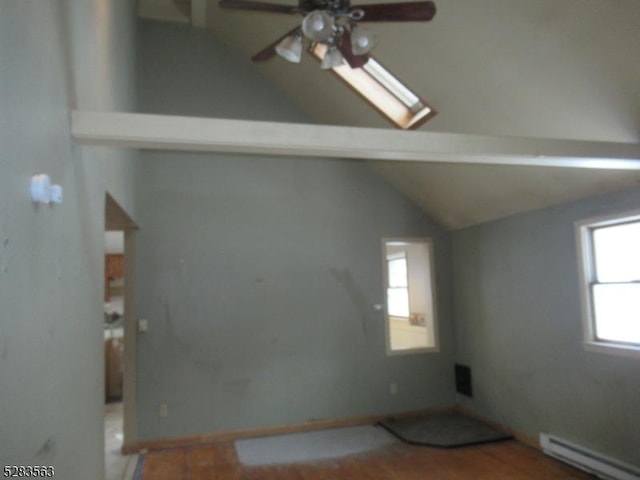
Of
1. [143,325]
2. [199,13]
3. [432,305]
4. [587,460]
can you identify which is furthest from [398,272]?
[199,13]

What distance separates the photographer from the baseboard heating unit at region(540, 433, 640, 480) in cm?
337

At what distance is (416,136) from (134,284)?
11.1 feet

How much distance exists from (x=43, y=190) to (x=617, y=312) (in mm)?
3970

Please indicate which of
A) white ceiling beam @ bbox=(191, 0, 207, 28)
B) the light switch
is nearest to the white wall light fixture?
the light switch

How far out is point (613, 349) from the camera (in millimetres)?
3490

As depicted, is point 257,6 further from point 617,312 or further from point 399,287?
point 399,287

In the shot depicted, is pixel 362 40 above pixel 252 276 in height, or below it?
above

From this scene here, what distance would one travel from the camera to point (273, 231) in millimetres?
5039

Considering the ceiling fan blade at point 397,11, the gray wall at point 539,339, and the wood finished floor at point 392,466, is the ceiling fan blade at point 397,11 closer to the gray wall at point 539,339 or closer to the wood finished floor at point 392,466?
the gray wall at point 539,339

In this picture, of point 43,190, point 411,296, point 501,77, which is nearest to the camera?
point 43,190

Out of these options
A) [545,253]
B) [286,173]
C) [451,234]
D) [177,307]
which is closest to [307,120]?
[286,173]

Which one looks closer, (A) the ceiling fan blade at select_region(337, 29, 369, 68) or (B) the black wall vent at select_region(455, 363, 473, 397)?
(A) the ceiling fan blade at select_region(337, 29, 369, 68)

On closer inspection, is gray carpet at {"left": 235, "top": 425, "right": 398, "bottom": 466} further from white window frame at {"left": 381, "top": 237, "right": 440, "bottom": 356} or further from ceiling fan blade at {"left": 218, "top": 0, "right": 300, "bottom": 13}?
ceiling fan blade at {"left": 218, "top": 0, "right": 300, "bottom": 13}

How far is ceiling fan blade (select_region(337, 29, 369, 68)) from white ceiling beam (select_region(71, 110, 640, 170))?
0.60 meters
